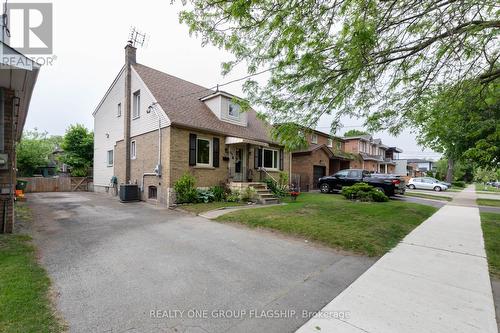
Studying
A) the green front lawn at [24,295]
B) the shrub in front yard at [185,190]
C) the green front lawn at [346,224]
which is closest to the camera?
the green front lawn at [24,295]

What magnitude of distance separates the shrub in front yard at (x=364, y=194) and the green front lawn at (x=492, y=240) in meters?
4.07

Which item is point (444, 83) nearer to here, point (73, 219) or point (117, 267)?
point (117, 267)

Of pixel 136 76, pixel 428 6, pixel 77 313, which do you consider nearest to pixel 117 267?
pixel 77 313

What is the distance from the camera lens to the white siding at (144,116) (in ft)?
41.3

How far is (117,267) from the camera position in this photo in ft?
14.6

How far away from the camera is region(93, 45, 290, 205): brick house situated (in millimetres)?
12062

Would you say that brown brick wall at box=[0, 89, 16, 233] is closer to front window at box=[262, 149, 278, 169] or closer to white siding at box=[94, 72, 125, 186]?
white siding at box=[94, 72, 125, 186]

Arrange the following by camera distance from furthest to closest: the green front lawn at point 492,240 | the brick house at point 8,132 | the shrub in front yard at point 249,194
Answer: the shrub in front yard at point 249,194 → the brick house at point 8,132 → the green front lawn at point 492,240

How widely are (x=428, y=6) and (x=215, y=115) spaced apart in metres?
11.5

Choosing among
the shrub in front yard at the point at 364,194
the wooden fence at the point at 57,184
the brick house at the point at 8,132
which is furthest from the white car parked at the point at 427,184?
the brick house at the point at 8,132

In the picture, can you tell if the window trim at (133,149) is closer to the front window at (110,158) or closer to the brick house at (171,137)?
the brick house at (171,137)

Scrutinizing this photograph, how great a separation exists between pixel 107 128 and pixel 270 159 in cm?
1190

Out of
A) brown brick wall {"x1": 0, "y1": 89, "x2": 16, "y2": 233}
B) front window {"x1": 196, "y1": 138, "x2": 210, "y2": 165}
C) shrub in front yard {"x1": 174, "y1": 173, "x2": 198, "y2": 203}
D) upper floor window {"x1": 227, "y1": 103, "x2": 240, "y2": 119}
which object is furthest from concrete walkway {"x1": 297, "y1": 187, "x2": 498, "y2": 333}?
upper floor window {"x1": 227, "y1": 103, "x2": 240, "y2": 119}

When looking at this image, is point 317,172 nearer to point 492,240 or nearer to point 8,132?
point 492,240
